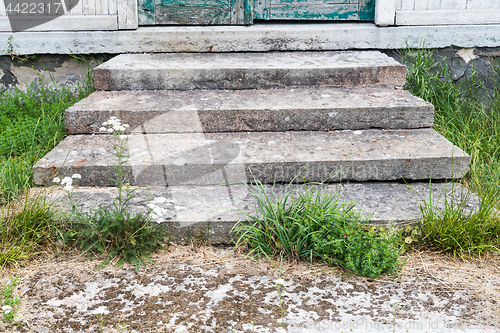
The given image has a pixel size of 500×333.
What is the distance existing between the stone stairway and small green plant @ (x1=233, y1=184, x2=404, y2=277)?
132mm

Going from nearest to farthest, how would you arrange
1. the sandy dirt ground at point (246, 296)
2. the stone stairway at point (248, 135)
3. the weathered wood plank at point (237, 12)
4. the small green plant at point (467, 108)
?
the sandy dirt ground at point (246, 296) < the stone stairway at point (248, 135) < the small green plant at point (467, 108) < the weathered wood plank at point (237, 12)

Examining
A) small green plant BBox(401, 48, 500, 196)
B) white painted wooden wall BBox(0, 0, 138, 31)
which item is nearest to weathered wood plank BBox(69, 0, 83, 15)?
white painted wooden wall BBox(0, 0, 138, 31)

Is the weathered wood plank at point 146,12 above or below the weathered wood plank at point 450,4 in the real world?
below

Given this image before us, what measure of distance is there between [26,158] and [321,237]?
210 centimetres

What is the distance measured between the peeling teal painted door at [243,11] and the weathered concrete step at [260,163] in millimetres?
1837

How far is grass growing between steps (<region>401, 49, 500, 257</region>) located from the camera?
2.25m

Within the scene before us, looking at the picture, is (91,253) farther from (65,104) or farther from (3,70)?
(3,70)

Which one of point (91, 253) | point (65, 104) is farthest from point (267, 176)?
point (65, 104)

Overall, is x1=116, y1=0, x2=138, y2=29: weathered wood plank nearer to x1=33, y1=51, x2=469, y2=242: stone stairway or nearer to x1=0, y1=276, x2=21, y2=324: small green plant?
x1=33, y1=51, x2=469, y2=242: stone stairway

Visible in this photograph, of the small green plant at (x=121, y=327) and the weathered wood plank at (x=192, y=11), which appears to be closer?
the small green plant at (x=121, y=327)

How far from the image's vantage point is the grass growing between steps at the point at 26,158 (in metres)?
2.20

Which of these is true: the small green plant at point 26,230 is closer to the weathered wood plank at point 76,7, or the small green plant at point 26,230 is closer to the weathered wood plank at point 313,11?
the weathered wood plank at point 76,7

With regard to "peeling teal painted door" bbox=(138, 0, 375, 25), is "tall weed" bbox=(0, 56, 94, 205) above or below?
below

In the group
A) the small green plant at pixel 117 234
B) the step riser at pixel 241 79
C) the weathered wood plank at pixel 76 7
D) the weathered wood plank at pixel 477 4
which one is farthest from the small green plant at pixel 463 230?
the weathered wood plank at pixel 76 7
